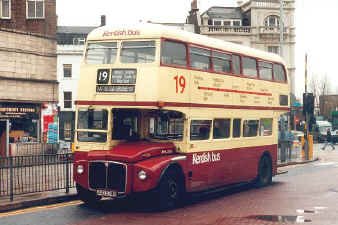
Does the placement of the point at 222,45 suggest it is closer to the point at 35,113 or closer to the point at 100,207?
the point at 100,207

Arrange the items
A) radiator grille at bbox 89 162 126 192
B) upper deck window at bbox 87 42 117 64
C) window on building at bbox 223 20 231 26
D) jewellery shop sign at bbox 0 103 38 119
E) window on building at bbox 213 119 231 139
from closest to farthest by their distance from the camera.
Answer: radiator grille at bbox 89 162 126 192
upper deck window at bbox 87 42 117 64
window on building at bbox 213 119 231 139
jewellery shop sign at bbox 0 103 38 119
window on building at bbox 223 20 231 26

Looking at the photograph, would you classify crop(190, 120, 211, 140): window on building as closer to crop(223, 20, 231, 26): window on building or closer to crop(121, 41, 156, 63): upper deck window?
crop(121, 41, 156, 63): upper deck window

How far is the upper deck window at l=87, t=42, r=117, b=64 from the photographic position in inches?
522

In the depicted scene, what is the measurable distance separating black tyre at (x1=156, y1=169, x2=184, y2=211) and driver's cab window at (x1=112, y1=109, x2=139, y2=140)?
4.53 feet

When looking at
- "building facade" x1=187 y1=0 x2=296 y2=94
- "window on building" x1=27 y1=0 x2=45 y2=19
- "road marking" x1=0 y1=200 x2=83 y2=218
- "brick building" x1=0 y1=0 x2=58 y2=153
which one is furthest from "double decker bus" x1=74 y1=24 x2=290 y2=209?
"building facade" x1=187 y1=0 x2=296 y2=94

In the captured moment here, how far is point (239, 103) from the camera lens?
16.2 m

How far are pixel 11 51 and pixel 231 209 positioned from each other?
1752 centimetres

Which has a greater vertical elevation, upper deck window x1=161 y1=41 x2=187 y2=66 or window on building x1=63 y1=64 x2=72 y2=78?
window on building x1=63 y1=64 x2=72 y2=78

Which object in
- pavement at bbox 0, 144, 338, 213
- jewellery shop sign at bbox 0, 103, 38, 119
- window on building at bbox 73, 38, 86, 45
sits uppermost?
window on building at bbox 73, 38, 86, 45

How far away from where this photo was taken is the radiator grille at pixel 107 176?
12359 mm

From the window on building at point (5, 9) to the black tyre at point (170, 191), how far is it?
690 inches

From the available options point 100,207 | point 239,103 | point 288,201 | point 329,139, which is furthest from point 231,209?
point 329,139

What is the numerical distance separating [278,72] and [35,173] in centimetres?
870

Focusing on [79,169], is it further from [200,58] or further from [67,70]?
[67,70]
